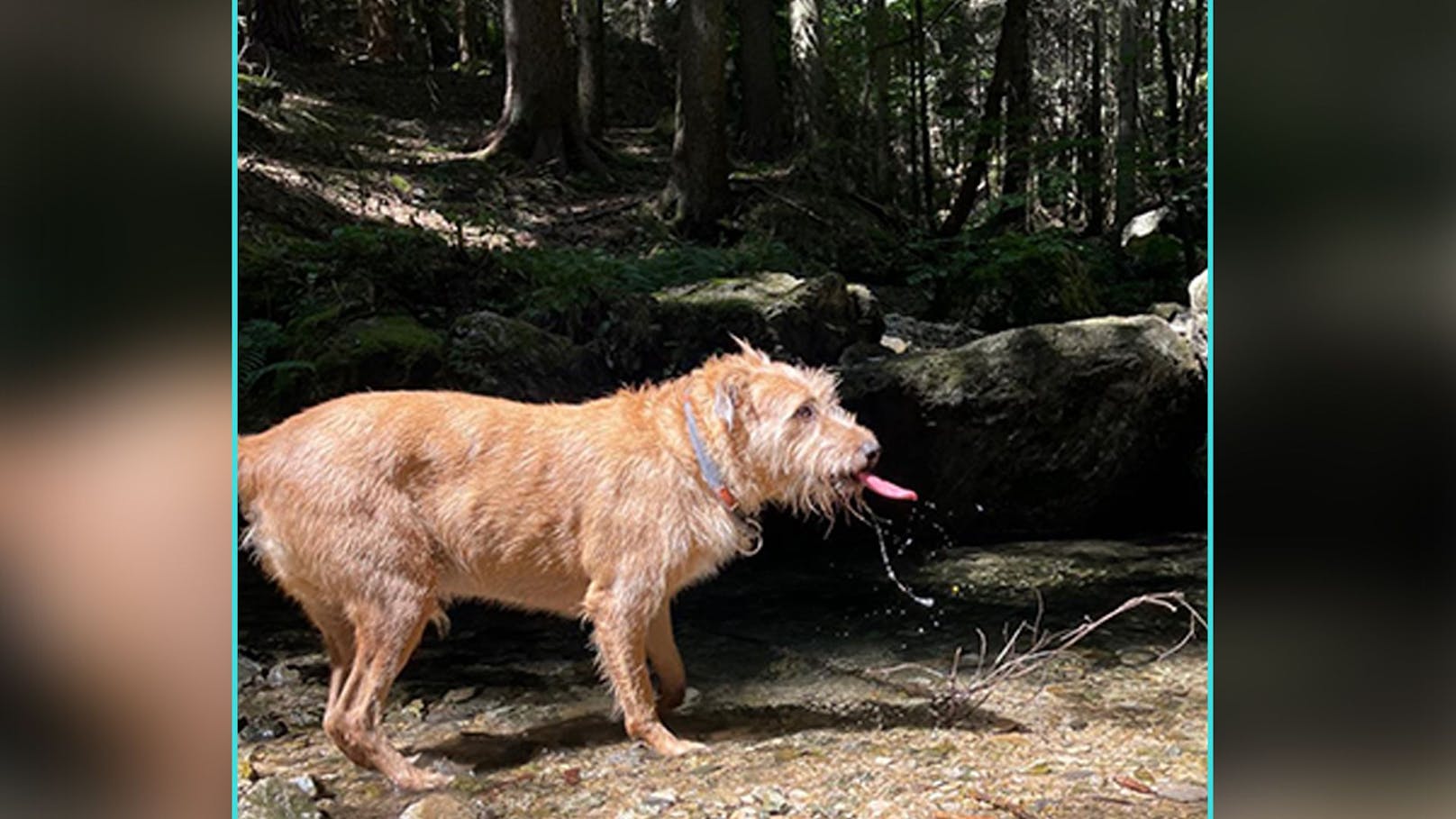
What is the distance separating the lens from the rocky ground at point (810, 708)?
379cm

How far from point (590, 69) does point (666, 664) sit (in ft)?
7.67

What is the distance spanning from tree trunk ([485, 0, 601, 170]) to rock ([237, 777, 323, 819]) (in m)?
2.43

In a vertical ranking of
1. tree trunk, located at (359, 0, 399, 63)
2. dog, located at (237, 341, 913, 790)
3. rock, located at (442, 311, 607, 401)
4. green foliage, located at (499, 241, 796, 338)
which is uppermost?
tree trunk, located at (359, 0, 399, 63)

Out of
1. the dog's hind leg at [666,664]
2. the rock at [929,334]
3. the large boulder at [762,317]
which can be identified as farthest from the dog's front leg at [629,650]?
the rock at [929,334]

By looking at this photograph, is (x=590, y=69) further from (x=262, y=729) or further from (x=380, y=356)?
(x=262, y=729)

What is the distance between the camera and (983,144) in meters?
4.44

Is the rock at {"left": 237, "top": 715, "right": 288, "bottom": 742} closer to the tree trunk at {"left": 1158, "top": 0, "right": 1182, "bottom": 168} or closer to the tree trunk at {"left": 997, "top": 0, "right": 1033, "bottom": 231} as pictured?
the tree trunk at {"left": 997, "top": 0, "right": 1033, "bottom": 231}

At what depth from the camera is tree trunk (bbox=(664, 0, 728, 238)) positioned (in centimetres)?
449

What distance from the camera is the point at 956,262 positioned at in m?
4.52

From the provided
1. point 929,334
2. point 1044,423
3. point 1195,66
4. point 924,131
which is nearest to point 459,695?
point 929,334

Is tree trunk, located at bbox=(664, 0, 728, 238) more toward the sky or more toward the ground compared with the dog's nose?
more toward the sky

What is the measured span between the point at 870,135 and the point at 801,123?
0.28 meters
